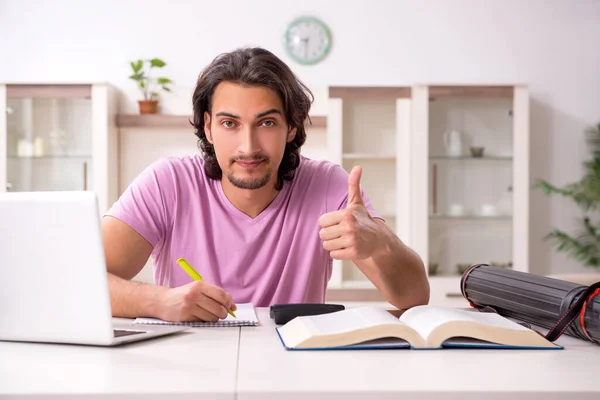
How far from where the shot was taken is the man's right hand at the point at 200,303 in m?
1.38

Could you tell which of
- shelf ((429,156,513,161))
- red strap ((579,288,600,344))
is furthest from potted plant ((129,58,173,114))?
red strap ((579,288,600,344))

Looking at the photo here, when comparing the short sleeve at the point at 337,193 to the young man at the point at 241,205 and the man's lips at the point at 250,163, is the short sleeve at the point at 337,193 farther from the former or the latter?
the man's lips at the point at 250,163

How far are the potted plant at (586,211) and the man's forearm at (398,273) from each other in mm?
2900

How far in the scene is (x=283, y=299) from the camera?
196 centimetres

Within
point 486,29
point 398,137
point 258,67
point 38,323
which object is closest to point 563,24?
point 486,29

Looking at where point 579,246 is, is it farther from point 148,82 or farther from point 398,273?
point 398,273

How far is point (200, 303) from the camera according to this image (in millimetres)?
1383

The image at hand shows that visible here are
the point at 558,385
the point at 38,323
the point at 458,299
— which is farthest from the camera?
the point at 458,299

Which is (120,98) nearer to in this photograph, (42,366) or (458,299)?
(458,299)

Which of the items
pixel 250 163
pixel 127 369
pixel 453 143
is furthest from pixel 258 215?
pixel 453 143

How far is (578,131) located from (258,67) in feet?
11.2

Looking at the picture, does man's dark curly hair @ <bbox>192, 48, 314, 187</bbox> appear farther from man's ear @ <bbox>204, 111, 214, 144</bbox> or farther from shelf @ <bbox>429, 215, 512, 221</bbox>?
shelf @ <bbox>429, 215, 512, 221</bbox>

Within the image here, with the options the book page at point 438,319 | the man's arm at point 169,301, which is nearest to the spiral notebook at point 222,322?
the man's arm at point 169,301

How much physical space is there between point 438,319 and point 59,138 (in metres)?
3.72
